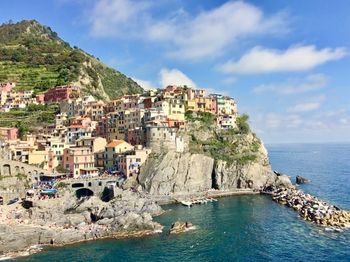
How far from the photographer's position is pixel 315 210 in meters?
60.2

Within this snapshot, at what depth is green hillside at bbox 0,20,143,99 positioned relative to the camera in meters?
120

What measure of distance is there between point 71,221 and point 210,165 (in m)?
→ 34.4

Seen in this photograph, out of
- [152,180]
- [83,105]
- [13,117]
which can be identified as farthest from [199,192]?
[13,117]

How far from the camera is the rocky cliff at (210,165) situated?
7544 cm

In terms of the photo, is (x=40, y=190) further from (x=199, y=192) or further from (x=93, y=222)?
(x=199, y=192)

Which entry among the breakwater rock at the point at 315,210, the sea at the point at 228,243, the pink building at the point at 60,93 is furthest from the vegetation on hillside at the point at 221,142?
the pink building at the point at 60,93

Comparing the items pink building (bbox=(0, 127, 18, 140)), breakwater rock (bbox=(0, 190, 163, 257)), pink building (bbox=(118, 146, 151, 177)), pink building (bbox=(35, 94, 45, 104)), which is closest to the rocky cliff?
pink building (bbox=(118, 146, 151, 177))

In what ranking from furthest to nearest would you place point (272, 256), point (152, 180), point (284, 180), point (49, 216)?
point (284, 180) → point (152, 180) → point (49, 216) → point (272, 256)

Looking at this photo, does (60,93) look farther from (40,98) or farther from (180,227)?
(180,227)

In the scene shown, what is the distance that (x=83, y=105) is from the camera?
101750mm

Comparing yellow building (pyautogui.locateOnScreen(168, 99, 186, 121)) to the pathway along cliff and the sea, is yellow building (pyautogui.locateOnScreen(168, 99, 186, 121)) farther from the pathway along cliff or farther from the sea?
the sea

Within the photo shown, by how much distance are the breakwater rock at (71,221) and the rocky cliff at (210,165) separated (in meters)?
11.7

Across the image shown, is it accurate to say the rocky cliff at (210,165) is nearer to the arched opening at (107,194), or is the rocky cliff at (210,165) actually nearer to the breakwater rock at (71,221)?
the arched opening at (107,194)

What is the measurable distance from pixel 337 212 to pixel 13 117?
77485mm
